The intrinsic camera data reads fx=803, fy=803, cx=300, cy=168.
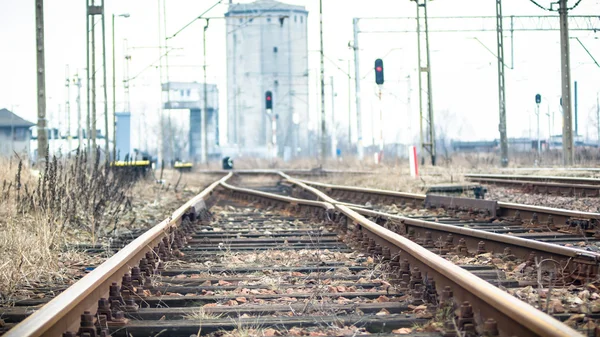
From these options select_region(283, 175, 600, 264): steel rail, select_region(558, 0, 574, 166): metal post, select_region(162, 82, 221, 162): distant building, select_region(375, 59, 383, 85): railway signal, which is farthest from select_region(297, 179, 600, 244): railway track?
select_region(162, 82, 221, 162): distant building

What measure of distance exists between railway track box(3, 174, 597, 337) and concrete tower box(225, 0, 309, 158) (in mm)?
83103

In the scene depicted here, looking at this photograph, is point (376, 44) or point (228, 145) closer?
point (376, 44)

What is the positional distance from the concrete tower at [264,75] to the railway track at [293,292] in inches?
3272

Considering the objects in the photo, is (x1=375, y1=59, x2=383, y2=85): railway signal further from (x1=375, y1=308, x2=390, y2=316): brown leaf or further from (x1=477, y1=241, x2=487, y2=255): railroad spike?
(x1=375, y1=308, x2=390, y2=316): brown leaf

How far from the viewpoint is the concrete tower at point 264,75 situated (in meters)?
93.2

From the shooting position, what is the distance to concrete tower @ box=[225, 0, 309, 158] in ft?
306

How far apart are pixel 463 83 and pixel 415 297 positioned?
6202 cm

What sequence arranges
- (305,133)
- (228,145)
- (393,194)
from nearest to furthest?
1. (393,194)
2. (228,145)
3. (305,133)

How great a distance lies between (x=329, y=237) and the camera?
895cm

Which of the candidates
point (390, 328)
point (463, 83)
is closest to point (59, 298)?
point (390, 328)

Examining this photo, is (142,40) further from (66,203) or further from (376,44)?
(66,203)

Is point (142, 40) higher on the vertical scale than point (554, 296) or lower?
higher

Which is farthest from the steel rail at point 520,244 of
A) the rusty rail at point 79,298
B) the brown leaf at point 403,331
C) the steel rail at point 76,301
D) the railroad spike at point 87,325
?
the railroad spike at point 87,325

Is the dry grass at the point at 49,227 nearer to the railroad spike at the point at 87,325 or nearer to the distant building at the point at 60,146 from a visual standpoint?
the distant building at the point at 60,146
